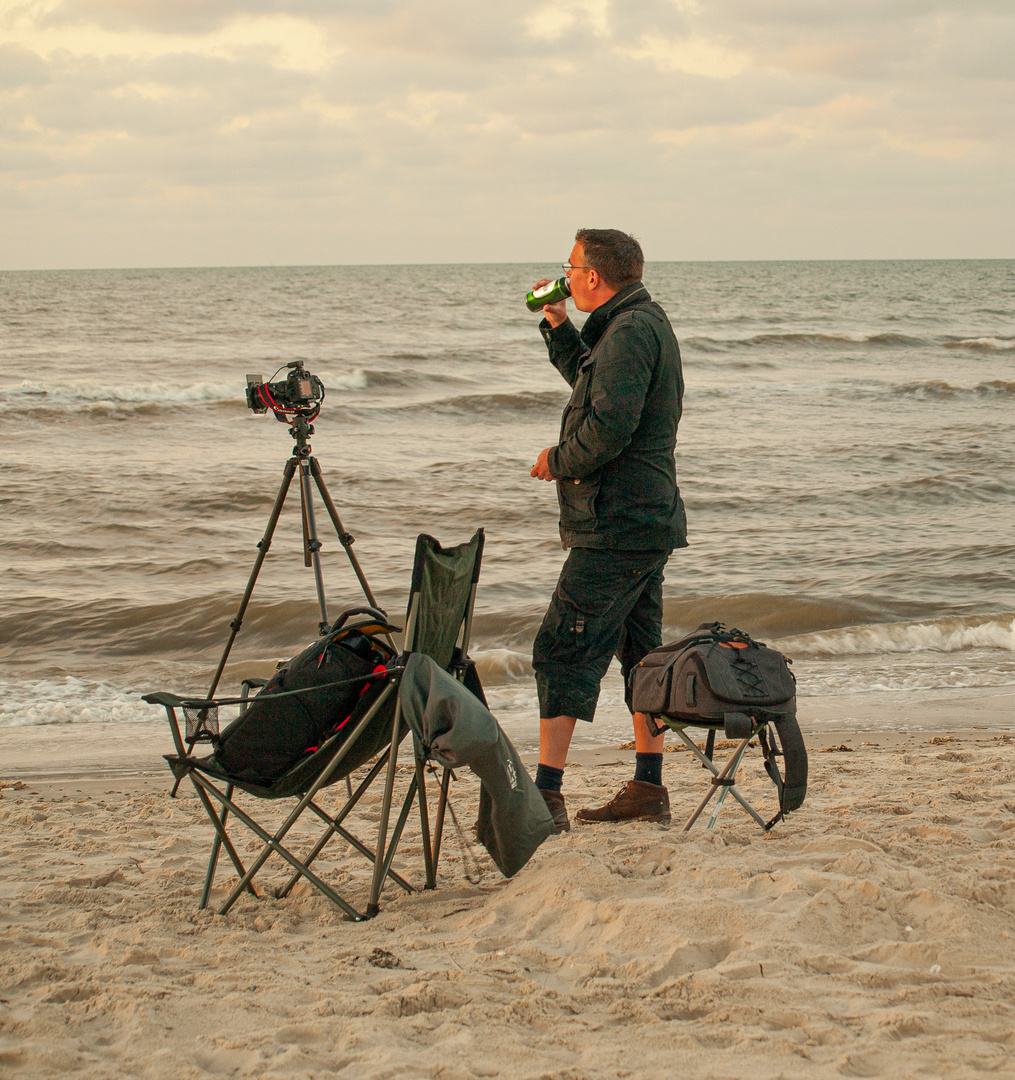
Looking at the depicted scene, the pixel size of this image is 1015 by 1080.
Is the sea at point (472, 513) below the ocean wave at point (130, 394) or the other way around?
below

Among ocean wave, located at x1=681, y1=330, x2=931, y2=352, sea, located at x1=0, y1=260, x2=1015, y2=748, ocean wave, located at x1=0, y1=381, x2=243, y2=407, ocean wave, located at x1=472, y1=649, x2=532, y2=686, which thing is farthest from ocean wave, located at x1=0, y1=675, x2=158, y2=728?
ocean wave, located at x1=681, y1=330, x2=931, y2=352

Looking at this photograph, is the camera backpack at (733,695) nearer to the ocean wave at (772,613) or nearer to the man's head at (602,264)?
the man's head at (602,264)

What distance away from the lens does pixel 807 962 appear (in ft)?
7.99

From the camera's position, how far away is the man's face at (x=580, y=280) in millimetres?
3389

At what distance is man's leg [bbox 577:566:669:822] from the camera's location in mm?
3576

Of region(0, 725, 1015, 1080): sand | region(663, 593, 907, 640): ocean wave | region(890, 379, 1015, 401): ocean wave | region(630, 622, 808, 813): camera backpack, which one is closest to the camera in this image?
region(0, 725, 1015, 1080): sand

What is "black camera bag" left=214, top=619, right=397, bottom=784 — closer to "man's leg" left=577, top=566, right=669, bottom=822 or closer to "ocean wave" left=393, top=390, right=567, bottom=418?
"man's leg" left=577, top=566, right=669, bottom=822

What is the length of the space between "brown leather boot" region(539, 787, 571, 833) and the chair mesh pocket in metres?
1.12

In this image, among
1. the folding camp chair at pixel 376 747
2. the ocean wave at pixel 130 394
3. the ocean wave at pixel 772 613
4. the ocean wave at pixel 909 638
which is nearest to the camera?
the folding camp chair at pixel 376 747

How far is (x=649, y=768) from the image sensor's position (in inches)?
142

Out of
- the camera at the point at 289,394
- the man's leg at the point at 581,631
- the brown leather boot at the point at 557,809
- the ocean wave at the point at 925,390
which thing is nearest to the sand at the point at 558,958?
the brown leather boot at the point at 557,809

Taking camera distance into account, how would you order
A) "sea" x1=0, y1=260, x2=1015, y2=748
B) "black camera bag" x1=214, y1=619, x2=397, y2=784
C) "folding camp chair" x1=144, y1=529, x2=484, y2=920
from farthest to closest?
"sea" x1=0, y1=260, x2=1015, y2=748
"black camera bag" x1=214, y1=619, x2=397, y2=784
"folding camp chair" x1=144, y1=529, x2=484, y2=920

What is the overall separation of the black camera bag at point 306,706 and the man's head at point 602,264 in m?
1.27

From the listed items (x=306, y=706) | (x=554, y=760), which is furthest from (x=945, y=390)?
(x=306, y=706)
